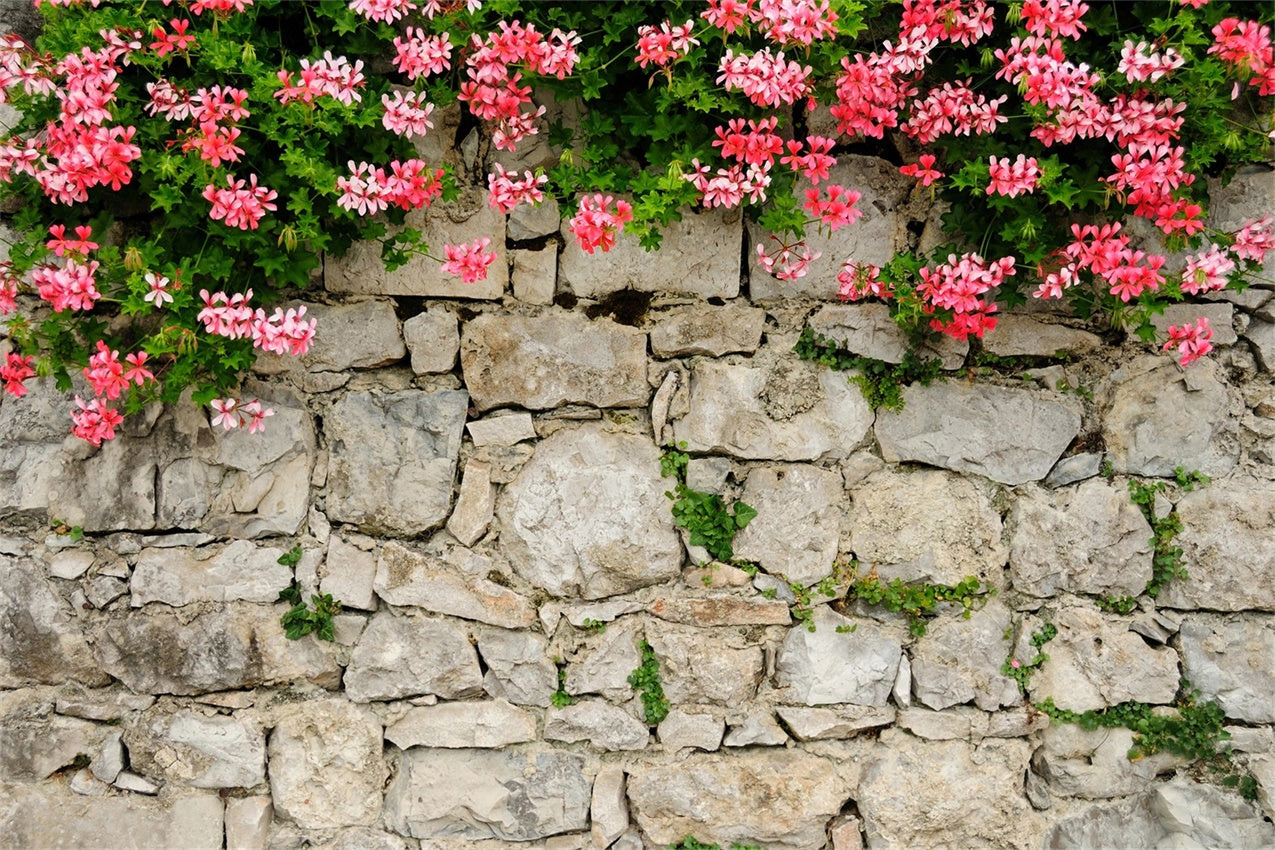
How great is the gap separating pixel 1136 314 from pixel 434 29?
1.89 meters

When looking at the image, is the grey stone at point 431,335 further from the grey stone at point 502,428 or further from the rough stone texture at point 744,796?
the rough stone texture at point 744,796

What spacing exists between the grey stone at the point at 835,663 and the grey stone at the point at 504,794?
0.68 meters

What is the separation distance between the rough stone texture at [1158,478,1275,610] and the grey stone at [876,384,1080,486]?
41cm

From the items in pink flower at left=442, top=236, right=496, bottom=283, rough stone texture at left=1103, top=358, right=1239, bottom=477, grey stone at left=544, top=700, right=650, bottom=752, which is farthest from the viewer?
grey stone at left=544, top=700, right=650, bottom=752

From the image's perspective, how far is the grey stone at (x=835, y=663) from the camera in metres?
2.57

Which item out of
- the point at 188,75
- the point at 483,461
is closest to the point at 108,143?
the point at 188,75

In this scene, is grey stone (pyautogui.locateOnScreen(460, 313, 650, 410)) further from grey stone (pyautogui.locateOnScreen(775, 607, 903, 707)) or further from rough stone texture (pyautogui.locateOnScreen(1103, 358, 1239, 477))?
rough stone texture (pyautogui.locateOnScreen(1103, 358, 1239, 477))

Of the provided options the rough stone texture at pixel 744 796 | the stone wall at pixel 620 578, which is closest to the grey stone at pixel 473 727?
the stone wall at pixel 620 578

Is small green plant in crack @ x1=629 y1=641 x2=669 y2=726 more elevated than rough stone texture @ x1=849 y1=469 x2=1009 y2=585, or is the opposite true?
rough stone texture @ x1=849 y1=469 x2=1009 y2=585

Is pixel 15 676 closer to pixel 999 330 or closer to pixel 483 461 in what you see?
pixel 483 461

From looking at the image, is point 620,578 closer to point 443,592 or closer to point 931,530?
point 443,592

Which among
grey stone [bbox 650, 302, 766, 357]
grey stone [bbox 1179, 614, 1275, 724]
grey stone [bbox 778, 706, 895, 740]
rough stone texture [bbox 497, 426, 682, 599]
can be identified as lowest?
grey stone [bbox 778, 706, 895, 740]

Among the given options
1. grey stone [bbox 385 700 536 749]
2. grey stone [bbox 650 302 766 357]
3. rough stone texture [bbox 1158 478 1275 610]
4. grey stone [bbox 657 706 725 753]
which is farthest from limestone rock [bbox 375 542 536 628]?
rough stone texture [bbox 1158 478 1275 610]

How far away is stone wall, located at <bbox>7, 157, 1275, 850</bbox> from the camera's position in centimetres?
253
